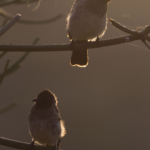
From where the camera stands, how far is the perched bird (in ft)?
11.5

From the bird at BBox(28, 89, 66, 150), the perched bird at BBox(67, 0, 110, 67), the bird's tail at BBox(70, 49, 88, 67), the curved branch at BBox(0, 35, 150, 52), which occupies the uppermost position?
the curved branch at BBox(0, 35, 150, 52)

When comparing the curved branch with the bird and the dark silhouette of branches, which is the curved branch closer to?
the dark silhouette of branches

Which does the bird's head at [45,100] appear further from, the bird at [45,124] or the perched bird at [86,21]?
the perched bird at [86,21]

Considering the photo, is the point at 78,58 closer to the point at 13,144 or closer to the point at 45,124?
the point at 45,124

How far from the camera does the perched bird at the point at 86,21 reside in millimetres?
3510

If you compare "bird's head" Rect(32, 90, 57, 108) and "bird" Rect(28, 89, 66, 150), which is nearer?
"bird" Rect(28, 89, 66, 150)

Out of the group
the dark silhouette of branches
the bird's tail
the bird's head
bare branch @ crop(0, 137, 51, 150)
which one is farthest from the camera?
the bird's tail

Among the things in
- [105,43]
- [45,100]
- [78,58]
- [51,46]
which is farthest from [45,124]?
[105,43]

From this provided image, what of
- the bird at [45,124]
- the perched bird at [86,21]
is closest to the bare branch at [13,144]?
the bird at [45,124]

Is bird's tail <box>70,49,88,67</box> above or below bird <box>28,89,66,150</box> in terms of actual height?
→ above

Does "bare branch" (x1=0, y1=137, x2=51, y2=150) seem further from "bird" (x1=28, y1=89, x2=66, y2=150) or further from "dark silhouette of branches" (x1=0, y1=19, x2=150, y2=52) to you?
"bird" (x1=28, y1=89, x2=66, y2=150)

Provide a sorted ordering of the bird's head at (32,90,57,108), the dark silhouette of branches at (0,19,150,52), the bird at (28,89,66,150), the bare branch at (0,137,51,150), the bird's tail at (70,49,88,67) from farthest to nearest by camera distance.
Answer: the bird's tail at (70,49,88,67), the bird's head at (32,90,57,108), the bird at (28,89,66,150), the bare branch at (0,137,51,150), the dark silhouette of branches at (0,19,150,52)

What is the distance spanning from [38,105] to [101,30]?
52.7 inches

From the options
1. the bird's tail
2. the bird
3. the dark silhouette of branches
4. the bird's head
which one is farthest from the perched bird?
the dark silhouette of branches
